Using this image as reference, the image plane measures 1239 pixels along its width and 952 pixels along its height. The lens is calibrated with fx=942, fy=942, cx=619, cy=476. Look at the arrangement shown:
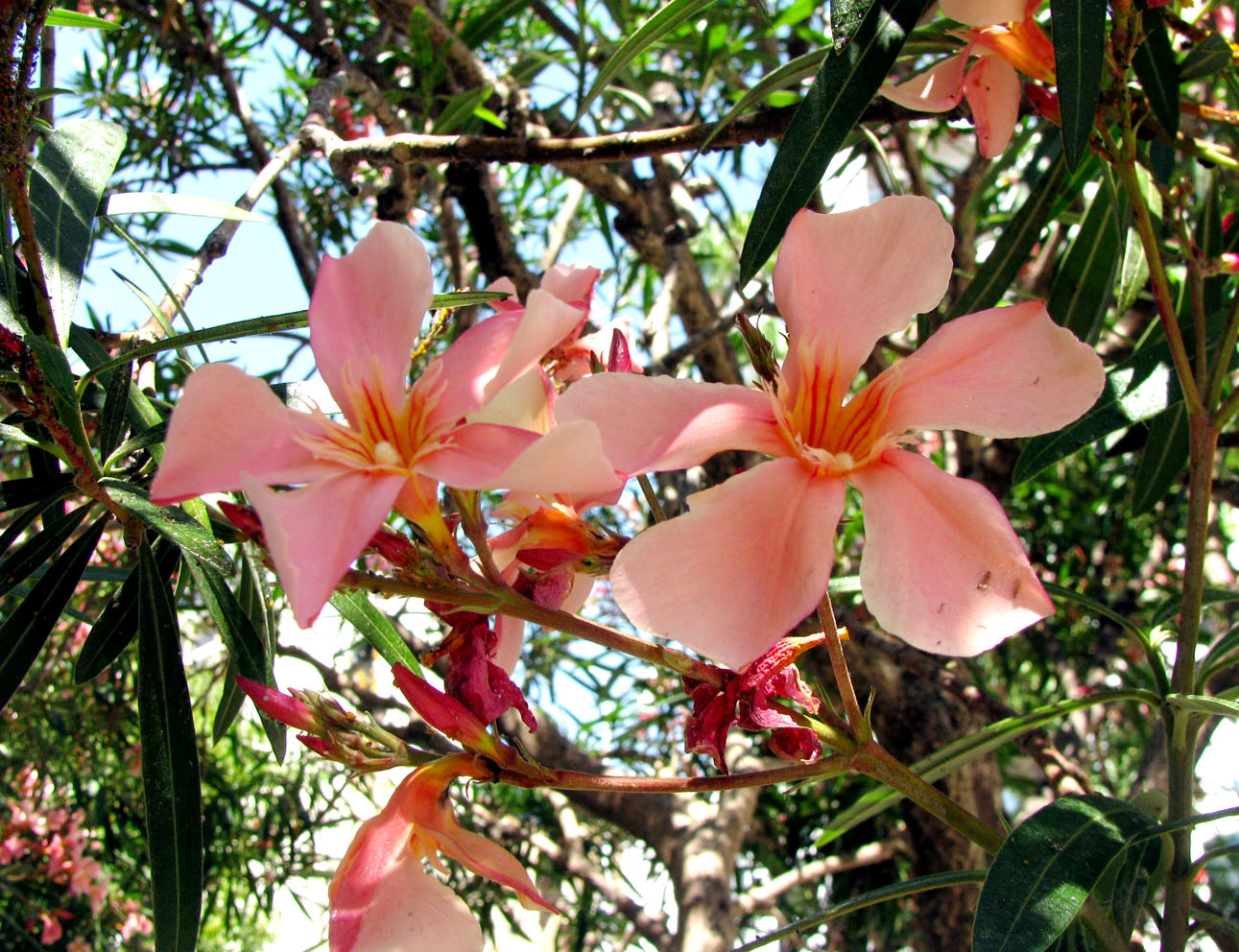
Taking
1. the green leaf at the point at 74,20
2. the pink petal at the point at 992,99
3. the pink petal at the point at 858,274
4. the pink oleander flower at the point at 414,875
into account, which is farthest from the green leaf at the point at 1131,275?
the green leaf at the point at 74,20

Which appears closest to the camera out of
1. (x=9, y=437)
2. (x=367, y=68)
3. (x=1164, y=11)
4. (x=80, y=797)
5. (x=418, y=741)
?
(x=9, y=437)

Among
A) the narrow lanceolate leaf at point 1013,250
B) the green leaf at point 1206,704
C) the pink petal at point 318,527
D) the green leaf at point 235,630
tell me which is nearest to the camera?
the pink petal at point 318,527

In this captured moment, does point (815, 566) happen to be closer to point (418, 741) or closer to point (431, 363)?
point (431, 363)

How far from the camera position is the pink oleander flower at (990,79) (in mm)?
806

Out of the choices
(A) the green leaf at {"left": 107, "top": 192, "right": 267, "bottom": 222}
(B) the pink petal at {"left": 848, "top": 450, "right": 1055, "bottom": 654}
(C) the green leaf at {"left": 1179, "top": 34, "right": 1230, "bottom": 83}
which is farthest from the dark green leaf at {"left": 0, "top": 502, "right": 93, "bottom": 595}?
(C) the green leaf at {"left": 1179, "top": 34, "right": 1230, "bottom": 83}

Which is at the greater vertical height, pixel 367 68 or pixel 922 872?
pixel 367 68

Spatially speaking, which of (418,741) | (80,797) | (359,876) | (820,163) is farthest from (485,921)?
(820,163)

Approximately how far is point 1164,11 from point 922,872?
156cm

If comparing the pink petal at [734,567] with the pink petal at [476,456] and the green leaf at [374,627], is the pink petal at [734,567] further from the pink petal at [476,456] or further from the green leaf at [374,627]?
the green leaf at [374,627]

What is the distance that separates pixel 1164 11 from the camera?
953mm

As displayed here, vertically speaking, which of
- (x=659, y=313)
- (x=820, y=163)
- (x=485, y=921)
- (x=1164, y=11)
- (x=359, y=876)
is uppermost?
(x=659, y=313)

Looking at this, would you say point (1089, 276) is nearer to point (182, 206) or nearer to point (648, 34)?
point (648, 34)

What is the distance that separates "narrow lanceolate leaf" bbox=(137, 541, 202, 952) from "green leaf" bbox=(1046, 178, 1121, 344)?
101cm

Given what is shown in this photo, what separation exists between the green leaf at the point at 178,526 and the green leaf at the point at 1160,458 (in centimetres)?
111
